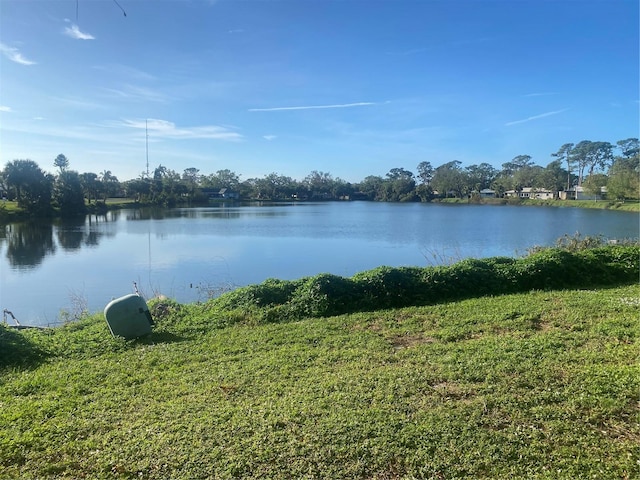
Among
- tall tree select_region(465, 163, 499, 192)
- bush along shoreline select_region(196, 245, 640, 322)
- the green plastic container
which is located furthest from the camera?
tall tree select_region(465, 163, 499, 192)

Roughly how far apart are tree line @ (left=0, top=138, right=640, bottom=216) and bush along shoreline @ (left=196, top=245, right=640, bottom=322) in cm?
4590

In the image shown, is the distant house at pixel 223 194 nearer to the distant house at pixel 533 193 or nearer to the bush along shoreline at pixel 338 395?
the distant house at pixel 533 193

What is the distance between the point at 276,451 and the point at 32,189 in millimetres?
49941

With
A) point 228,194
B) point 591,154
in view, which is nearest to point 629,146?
point 591,154

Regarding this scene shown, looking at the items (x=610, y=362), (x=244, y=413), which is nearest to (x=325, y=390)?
(x=244, y=413)

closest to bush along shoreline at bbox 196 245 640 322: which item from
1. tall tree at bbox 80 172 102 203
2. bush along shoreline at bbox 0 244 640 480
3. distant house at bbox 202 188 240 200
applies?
bush along shoreline at bbox 0 244 640 480

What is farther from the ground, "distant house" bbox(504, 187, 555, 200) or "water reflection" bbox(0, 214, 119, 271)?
"distant house" bbox(504, 187, 555, 200)

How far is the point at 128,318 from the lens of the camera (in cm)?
537

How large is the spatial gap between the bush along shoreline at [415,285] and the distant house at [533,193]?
7532 centimetres

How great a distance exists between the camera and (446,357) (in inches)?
154

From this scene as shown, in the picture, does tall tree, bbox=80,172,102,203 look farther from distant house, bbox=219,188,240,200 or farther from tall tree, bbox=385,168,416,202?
tall tree, bbox=385,168,416,202

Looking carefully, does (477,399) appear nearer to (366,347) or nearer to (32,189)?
(366,347)

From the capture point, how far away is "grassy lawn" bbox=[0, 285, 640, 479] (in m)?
2.39

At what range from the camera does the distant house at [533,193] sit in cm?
7678
